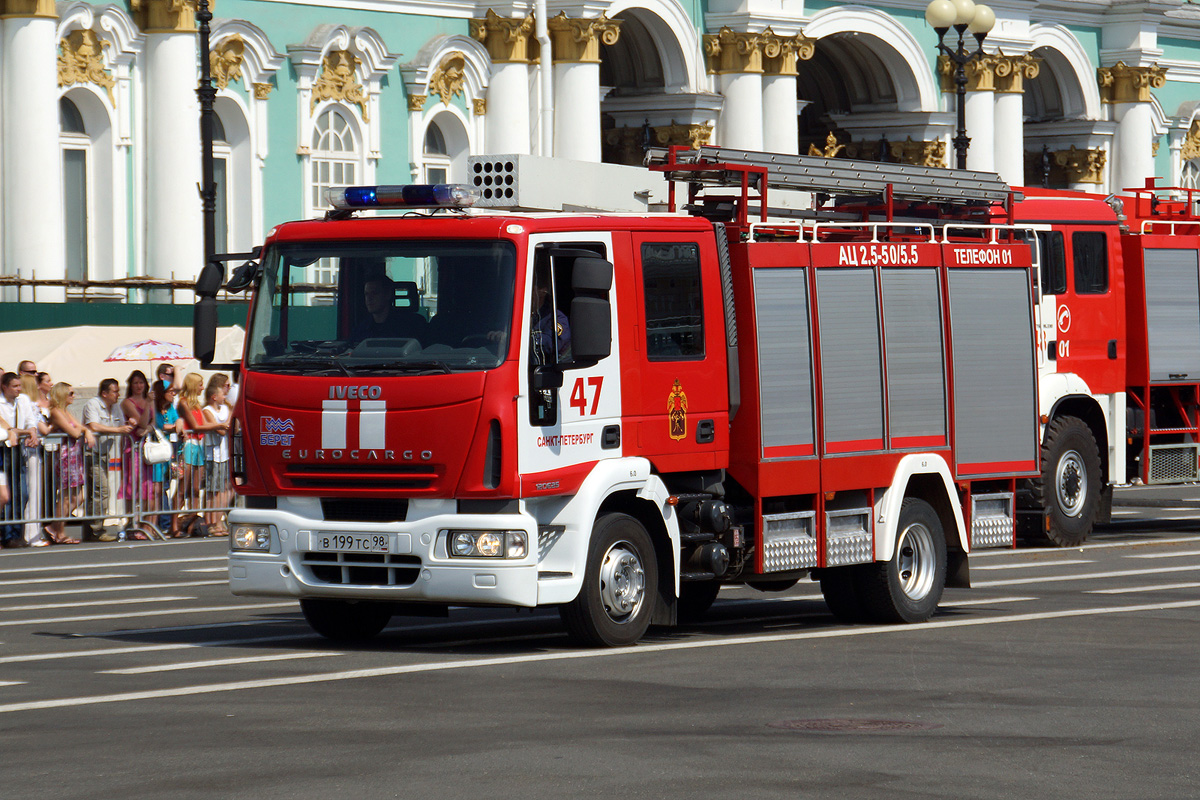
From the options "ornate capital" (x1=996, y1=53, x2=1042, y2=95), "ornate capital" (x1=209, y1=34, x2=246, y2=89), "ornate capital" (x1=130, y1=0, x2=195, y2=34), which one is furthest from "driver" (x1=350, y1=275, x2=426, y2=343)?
"ornate capital" (x1=996, y1=53, x2=1042, y2=95)

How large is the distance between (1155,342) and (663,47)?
21.7 metres

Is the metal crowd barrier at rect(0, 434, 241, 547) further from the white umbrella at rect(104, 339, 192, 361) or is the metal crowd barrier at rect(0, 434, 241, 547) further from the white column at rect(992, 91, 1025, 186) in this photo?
the white column at rect(992, 91, 1025, 186)

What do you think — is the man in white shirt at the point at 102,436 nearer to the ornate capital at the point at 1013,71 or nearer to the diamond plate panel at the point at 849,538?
the diamond plate panel at the point at 849,538

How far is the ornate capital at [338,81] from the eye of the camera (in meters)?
36.3

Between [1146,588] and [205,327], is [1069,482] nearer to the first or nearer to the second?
[1146,588]

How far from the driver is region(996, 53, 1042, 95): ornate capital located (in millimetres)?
36661

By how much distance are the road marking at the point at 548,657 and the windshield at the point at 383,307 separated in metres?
1.62

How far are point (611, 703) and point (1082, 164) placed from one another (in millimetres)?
42683

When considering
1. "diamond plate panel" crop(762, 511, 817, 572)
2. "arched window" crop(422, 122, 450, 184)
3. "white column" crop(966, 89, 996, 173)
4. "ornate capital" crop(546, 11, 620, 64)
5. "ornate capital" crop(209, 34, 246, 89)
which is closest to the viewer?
"diamond plate panel" crop(762, 511, 817, 572)

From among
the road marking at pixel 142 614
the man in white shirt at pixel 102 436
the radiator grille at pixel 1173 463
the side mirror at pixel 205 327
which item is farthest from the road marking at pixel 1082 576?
the man in white shirt at pixel 102 436

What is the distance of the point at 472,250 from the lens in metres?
12.5

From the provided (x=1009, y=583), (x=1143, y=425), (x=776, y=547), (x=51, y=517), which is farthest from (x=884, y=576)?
(x=51, y=517)

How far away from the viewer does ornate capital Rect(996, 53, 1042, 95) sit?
47.6 m

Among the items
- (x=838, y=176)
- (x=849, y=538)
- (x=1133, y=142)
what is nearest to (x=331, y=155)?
(x=1133, y=142)
